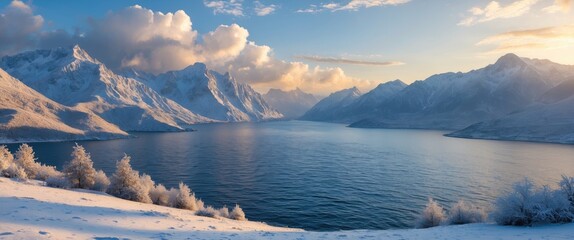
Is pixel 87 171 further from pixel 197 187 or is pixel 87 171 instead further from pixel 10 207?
pixel 197 187

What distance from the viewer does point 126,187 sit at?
4053cm

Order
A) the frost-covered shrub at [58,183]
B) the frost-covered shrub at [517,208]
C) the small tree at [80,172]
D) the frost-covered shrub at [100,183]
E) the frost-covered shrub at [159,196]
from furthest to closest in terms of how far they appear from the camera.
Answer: the frost-covered shrub at [159,196] < the frost-covered shrub at [100,183] < the small tree at [80,172] < the frost-covered shrub at [58,183] < the frost-covered shrub at [517,208]

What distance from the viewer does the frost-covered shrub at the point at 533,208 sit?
81.4 ft

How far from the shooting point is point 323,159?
11994 cm

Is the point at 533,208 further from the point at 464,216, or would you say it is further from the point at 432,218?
the point at 432,218

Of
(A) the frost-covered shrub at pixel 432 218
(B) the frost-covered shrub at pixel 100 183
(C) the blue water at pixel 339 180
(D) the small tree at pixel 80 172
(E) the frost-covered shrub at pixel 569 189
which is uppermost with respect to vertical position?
(E) the frost-covered shrub at pixel 569 189

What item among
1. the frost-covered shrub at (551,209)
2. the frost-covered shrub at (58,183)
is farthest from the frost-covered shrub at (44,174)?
the frost-covered shrub at (551,209)

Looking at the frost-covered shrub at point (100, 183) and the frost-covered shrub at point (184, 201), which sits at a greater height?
the frost-covered shrub at point (100, 183)

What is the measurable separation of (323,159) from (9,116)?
7010 inches

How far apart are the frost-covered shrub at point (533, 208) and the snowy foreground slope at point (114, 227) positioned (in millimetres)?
1116

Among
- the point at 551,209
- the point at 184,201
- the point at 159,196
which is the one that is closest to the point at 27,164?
the point at 159,196

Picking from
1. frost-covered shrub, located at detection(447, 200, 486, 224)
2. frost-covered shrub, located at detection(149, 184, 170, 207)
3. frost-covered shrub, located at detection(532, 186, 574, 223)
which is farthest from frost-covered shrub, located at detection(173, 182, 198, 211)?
frost-covered shrub, located at detection(532, 186, 574, 223)

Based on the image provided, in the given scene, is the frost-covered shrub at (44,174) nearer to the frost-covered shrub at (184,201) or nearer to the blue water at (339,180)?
the frost-covered shrub at (184,201)

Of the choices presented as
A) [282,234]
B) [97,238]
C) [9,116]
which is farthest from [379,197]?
[9,116]
